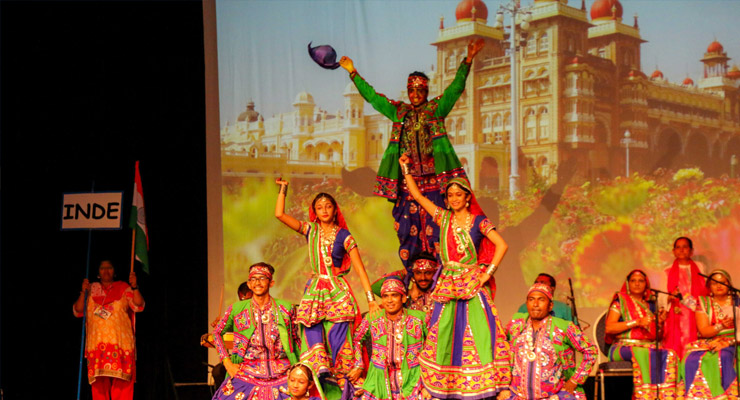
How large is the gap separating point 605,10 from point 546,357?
3.95m

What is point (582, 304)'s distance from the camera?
832cm

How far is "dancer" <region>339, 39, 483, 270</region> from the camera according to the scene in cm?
673

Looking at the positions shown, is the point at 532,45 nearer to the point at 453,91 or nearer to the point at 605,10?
the point at 605,10

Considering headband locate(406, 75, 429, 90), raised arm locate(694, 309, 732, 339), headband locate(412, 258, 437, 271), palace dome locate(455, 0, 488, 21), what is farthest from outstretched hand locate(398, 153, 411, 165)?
palace dome locate(455, 0, 488, 21)

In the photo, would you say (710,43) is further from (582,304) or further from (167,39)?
(167,39)

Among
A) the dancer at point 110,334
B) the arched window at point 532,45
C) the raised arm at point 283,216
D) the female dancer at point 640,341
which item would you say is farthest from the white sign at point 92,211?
the female dancer at point 640,341

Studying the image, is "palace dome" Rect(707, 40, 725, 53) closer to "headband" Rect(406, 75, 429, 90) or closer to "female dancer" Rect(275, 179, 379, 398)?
"headband" Rect(406, 75, 429, 90)

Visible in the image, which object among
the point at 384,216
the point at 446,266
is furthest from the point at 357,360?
the point at 384,216

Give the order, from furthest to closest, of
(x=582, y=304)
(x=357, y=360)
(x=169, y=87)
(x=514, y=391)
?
(x=169, y=87), (x=582, y=304), (x=357, y=360), (x=514, y=391)

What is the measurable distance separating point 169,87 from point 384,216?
7.39 ft

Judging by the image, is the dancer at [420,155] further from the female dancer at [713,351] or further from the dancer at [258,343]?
the female dancer at [713,351]

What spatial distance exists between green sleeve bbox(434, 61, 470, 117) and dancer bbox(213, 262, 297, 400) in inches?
65.2

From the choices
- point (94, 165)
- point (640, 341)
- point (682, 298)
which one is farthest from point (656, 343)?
point (94, 165)

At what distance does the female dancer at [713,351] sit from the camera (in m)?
6.55
